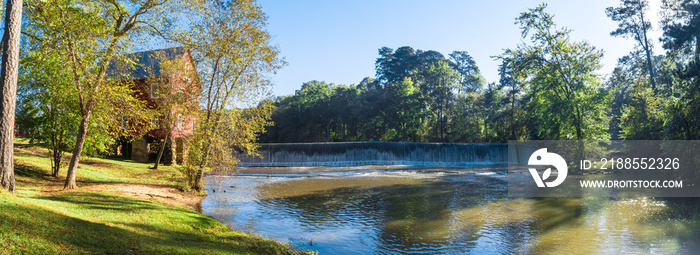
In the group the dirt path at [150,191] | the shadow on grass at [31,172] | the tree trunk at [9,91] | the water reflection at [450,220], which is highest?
the tree trunk at [9,91]

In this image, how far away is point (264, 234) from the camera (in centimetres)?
1077

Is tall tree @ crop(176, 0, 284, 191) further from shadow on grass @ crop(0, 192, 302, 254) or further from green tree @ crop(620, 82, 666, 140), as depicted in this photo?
green tree @ crop(620, 82, 666, 140)

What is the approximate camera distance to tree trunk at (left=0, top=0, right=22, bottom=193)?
25.9 ft

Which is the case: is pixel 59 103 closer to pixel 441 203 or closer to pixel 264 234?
pixel 264 234

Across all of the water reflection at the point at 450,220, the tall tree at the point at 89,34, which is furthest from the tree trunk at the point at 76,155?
the water reflection at the point at 450,220

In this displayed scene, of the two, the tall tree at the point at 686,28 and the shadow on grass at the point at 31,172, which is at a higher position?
the tall tree at the point at 686,28

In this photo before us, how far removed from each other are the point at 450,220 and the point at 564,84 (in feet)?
64.8

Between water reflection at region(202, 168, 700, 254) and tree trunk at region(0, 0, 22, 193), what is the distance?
544cm

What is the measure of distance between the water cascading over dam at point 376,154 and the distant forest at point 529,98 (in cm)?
580

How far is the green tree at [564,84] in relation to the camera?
2661cm

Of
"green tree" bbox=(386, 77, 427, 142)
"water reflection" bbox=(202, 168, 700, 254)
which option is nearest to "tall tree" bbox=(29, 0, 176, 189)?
"water reflection" bbox=(202, 168, 700, 254)

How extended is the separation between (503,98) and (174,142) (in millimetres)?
38067

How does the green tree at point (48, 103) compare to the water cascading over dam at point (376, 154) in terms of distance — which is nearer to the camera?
the green tree at point (48, 103)

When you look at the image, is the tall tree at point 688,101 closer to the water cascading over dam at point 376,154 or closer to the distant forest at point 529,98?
the distant forest at point 529,98
